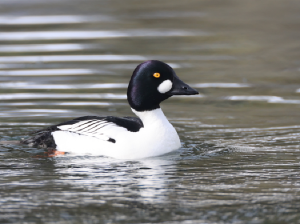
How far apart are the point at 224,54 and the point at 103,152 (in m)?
7.74

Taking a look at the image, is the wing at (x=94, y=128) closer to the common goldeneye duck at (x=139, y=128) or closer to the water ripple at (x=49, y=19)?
the common goldeneye duck at (x=139, y=128)

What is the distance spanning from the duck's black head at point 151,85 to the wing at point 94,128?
0.97 ft

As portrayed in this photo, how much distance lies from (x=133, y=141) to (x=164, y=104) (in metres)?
4.02

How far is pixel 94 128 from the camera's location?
8875 millimetres

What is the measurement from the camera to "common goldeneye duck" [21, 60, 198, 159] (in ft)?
28.2

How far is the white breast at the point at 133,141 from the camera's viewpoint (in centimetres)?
855

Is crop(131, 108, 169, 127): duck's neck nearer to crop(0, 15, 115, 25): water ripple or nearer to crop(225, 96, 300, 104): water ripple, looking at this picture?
crop(225, 96, 300, 104): water ripple

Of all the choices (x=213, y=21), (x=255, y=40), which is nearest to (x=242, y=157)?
(x=255, y=40)

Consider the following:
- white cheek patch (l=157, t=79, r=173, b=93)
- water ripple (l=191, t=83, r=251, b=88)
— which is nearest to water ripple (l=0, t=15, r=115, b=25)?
water ripple (l=191, t=83, r=251, b=88)

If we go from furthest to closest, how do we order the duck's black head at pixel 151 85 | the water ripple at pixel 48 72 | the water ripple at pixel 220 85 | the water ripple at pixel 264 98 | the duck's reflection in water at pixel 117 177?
the water ripple at pixel 48 72 → the water ripple at pixel 220 85 → the water ripple at pixel 264 98 → the duck's black head at pixel 151 85 → the duck's reflection in water at pixel 117 177

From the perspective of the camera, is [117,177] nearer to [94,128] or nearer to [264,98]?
[94,128]

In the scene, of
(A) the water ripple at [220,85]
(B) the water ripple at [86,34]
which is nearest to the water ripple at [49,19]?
(B) the water ripple at [86,34]

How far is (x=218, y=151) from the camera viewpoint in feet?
29.5

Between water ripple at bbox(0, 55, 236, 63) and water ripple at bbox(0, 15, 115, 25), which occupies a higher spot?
water ripple at bbox(0, 15, 115, 25)
